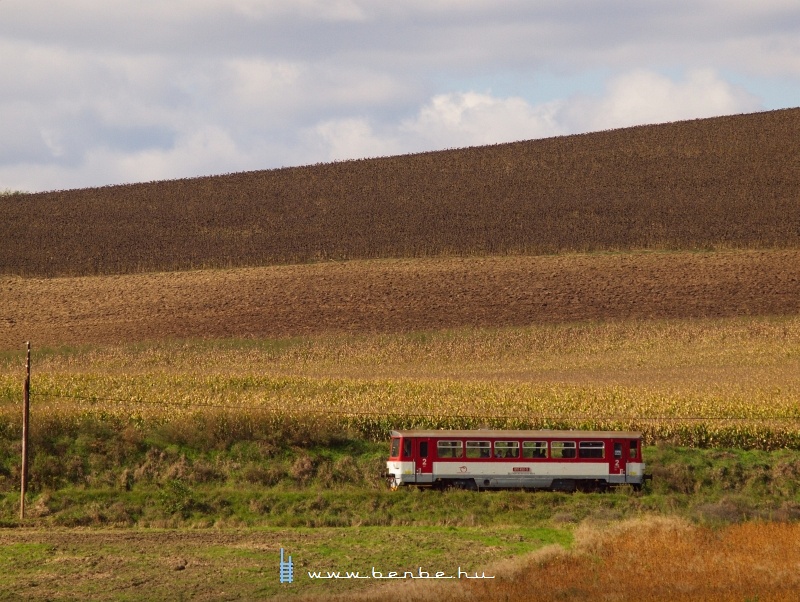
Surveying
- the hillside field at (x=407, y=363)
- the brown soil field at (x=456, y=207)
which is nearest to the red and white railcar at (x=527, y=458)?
the hillside field at (x=407, y=363)

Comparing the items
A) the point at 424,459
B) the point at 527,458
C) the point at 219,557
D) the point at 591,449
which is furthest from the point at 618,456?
the point at 219,557

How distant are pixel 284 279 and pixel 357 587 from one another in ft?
163

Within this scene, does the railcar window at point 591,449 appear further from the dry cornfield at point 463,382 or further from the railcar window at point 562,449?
the dry cornfield at point 463,382

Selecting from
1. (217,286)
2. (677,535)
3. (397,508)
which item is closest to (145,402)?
(397,508)

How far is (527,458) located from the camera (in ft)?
110

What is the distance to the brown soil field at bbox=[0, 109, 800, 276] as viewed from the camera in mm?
77375

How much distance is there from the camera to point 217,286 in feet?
230

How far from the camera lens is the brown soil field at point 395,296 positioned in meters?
61.6

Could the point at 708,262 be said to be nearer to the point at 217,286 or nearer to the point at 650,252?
the point at 650,252

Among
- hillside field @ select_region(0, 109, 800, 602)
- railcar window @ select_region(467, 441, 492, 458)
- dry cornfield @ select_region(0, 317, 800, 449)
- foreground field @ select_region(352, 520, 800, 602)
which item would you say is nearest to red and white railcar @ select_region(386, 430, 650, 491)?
railcar window @ select_region(467, 441, 492, 458)

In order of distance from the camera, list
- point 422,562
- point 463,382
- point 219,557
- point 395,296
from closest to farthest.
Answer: point 422,562
point 219,557
point 463,382
point 395,296

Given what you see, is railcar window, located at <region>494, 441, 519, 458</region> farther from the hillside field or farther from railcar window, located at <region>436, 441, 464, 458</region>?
the hillside field

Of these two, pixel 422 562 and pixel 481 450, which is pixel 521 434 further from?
pixel 422 562

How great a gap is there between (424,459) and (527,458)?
10.2 feet
